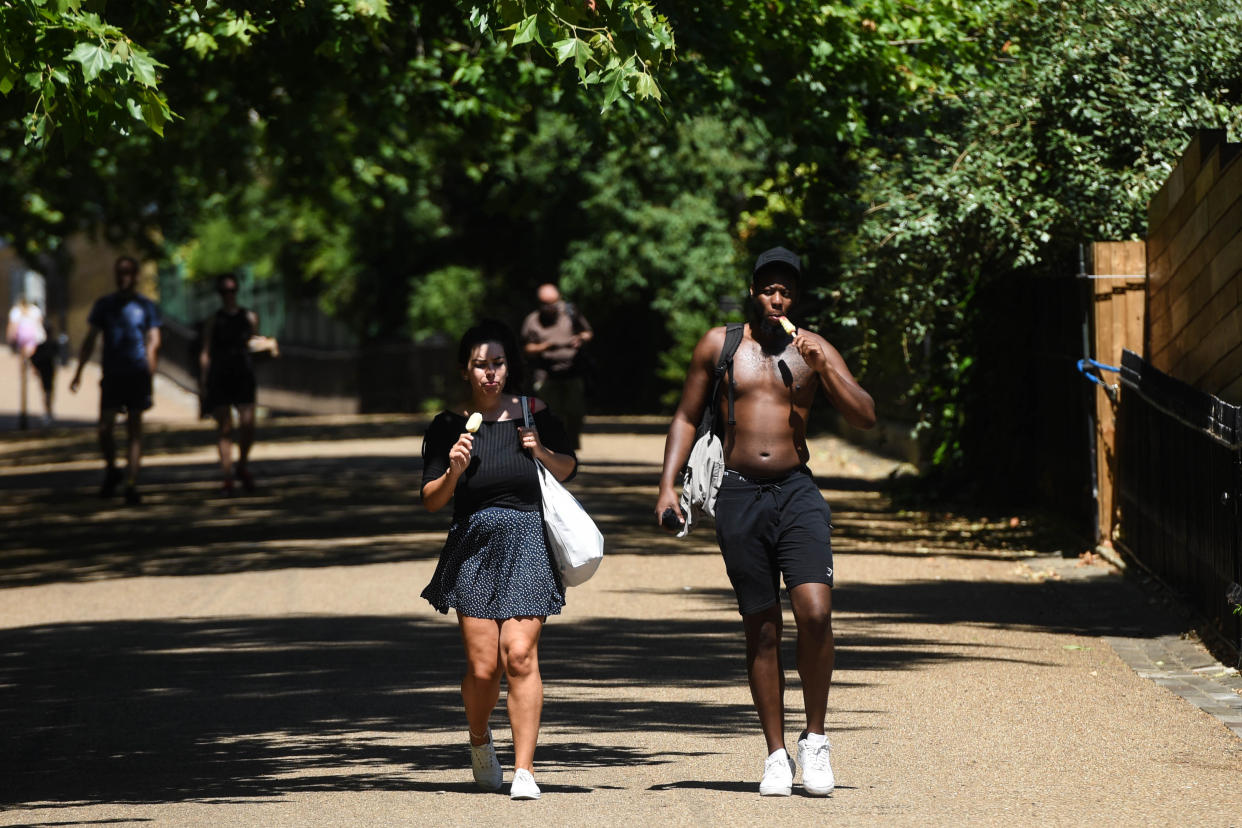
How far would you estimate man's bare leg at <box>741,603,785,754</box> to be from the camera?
634cm

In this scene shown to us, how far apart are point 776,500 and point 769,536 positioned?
0.38ft

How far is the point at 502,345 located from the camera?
6418mm

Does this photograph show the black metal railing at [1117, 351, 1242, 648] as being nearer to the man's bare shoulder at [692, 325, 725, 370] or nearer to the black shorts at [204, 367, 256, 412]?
the man's bare shoulder at [692, 325, 725, 370]

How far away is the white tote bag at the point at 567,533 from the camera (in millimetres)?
6336

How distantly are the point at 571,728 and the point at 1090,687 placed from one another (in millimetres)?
2178

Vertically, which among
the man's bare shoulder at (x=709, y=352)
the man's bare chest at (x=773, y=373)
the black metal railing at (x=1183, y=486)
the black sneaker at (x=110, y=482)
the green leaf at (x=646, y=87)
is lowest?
the black sneaker at (x=110, y=482)

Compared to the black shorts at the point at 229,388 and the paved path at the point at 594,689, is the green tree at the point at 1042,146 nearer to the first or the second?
the paved path at the point at 594,689

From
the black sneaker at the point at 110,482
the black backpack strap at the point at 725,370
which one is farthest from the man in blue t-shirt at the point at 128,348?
the black backpack strap at the point at 725,370

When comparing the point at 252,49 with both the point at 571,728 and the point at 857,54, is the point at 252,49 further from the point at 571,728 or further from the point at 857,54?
the point at 571,728

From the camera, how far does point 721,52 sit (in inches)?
519

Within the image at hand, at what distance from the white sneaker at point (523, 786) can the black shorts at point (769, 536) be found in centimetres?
85

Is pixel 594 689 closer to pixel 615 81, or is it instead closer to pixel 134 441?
pixel 615 81

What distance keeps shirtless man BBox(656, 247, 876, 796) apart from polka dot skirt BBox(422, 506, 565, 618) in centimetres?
41

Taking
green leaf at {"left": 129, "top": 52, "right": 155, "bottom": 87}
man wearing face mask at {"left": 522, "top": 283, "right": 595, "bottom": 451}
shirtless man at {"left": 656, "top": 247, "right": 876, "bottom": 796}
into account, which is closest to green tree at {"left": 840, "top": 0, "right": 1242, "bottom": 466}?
man wearing face mask at {"left": 522, "top": 283, "right": 595, "bottom": 451}
